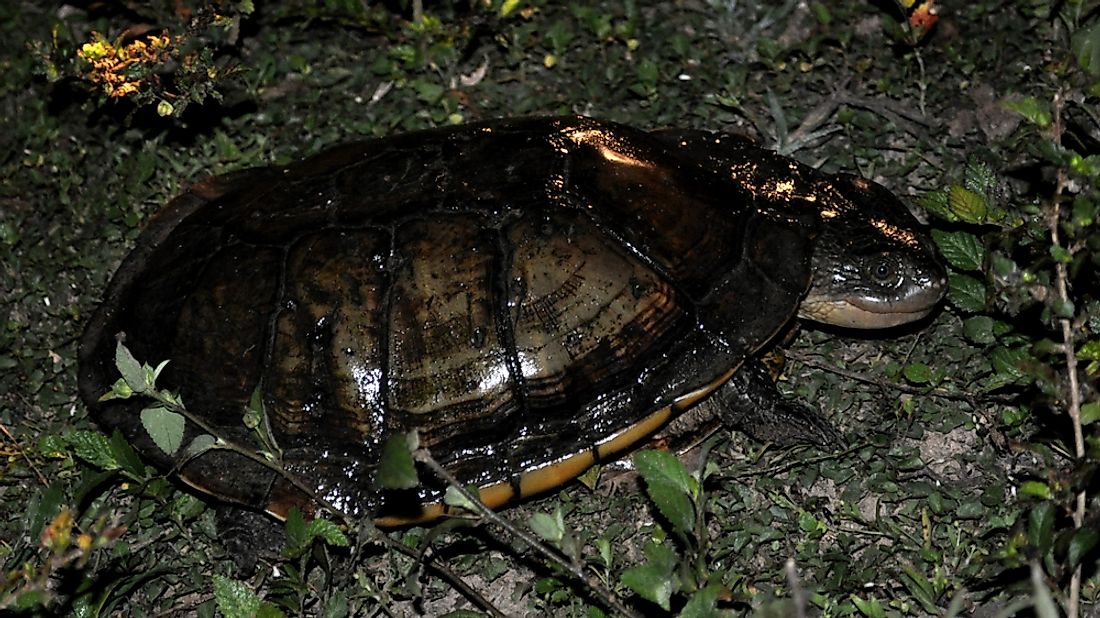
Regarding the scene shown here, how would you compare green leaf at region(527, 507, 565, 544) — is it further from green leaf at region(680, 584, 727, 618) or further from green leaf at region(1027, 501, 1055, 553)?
green leaf at region(1027, 501, 1055, 553)

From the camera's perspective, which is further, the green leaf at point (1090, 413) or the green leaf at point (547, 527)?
the green leaf at point (1090, 413)

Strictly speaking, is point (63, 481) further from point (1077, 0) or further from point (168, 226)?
point (1077, 0)

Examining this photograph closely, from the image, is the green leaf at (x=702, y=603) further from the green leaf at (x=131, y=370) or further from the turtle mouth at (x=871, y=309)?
the green leaf at (x=131, y=370)

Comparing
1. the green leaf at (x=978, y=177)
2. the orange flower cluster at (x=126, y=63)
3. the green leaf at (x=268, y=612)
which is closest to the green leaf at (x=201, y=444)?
the green leaf at (x=268, y=612)

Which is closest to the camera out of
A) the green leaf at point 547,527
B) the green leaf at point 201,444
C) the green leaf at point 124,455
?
the green leaf at point 547,527

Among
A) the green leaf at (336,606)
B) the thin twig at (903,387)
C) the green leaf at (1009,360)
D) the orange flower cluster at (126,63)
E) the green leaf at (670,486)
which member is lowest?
the green leaf at (336,606)

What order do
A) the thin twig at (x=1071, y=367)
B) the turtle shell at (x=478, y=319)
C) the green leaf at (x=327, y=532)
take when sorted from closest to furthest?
the thin twig at (x=1071, y=367) → the green leaf at (x=327, y=532) → the turtle shell at (x=478, y=319)

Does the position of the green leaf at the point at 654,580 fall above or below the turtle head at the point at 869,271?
below

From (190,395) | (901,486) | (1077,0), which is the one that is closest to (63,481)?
(190,395)

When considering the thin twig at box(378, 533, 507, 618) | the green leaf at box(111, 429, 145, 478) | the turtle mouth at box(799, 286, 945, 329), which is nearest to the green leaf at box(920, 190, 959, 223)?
the turtle mouth at box(799, 286, 945, 329)
